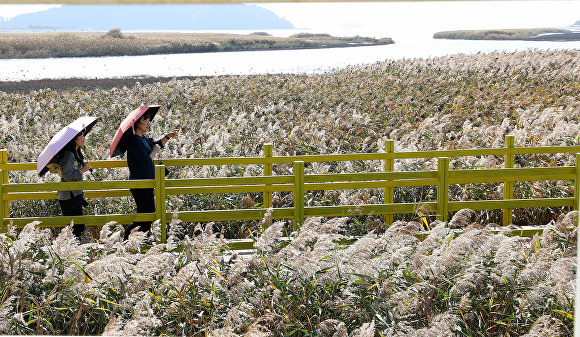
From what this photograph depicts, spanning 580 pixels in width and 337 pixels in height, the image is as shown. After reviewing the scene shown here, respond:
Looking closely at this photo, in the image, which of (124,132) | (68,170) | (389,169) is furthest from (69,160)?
(389,169)

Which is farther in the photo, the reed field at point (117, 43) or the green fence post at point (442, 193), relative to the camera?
the reed field at point (117, 43)

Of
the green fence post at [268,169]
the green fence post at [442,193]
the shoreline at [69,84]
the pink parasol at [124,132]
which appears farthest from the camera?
the shoreline at [69,84]

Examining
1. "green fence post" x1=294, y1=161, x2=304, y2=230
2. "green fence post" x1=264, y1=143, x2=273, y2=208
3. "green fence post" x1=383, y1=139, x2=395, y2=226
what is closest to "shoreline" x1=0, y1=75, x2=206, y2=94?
"green fence post" x1=264, y1=143, x2=273, y2=208

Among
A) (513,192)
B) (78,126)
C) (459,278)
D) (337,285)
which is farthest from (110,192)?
(513,192)

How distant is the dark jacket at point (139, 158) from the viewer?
745 cm

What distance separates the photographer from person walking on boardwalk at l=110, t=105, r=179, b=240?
7422 millimetres

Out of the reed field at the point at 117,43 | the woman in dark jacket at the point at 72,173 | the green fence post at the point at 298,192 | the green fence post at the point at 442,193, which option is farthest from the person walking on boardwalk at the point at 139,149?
the reed field at the point at 117,43

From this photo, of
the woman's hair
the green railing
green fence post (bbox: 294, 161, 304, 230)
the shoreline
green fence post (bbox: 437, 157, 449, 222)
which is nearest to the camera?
the woman's hair

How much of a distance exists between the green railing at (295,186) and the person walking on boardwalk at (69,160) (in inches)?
8.5

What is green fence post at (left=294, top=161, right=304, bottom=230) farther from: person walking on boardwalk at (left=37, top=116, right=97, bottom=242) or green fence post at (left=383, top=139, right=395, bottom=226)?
person walking on boardwalk at (left=37, top=116, right=97, bottom=242)

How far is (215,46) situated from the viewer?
25.2 meters

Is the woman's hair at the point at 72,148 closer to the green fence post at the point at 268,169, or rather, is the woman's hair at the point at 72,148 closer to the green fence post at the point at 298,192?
the green fence post at the point at 268,169

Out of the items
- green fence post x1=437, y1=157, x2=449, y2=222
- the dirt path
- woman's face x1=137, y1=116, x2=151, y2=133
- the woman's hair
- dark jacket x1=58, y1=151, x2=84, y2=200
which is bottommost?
green fence post x1=437, y1=157, x2=449, y2=222

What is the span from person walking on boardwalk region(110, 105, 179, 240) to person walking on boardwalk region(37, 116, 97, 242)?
36 centimetres
